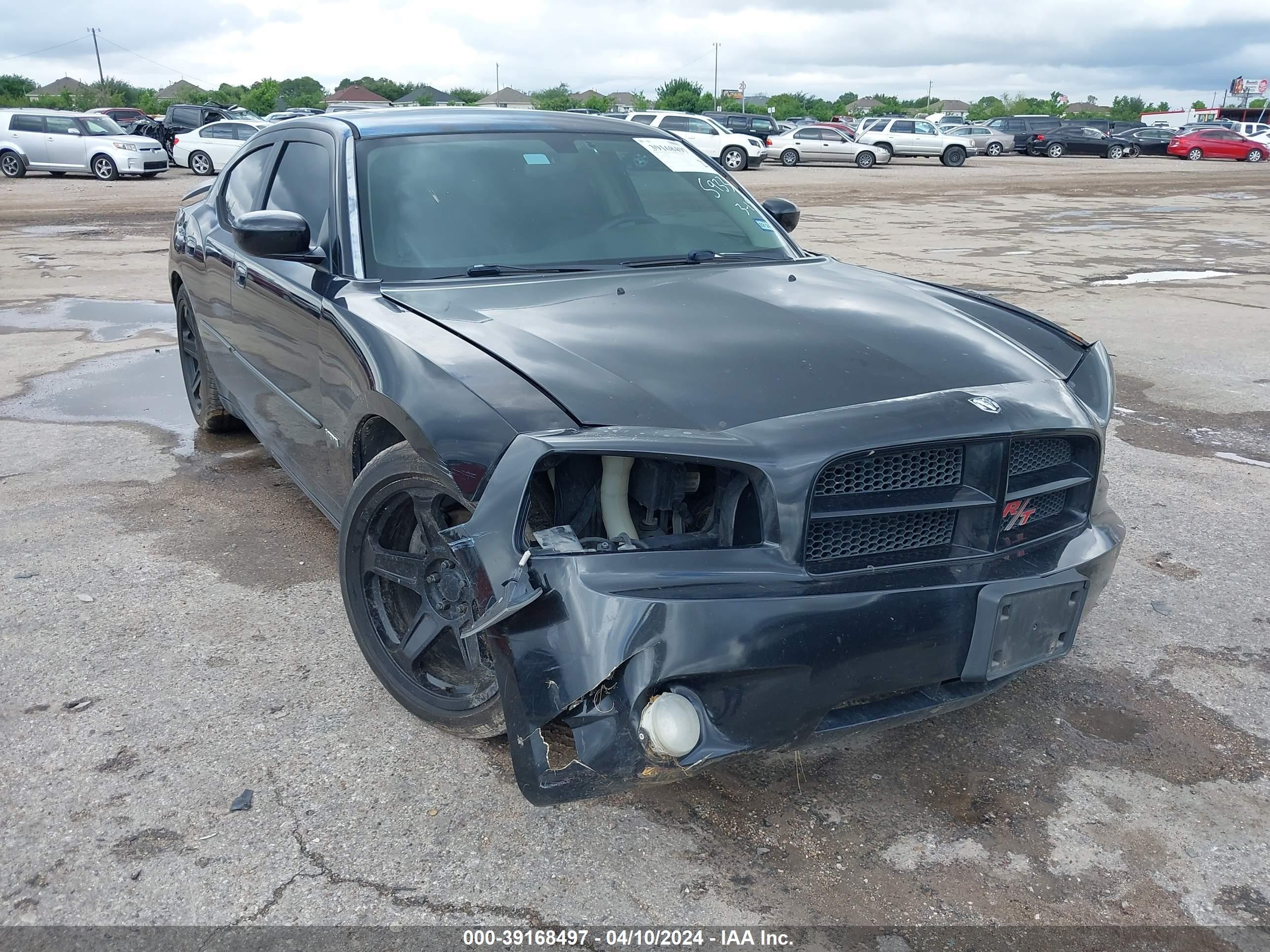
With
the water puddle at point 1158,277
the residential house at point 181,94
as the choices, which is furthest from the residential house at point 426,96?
the water puddle at point 1158,277

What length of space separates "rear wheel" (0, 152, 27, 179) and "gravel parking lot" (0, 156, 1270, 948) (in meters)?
22.7

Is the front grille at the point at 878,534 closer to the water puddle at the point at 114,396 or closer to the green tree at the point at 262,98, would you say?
the water puddle at the point at 114,396

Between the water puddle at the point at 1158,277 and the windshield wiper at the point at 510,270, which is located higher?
the windshield wiper at the point at 510,270

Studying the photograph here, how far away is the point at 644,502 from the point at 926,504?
2.07ft

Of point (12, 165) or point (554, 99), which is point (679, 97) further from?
point (12, 165)

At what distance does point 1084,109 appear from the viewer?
10906 centimetres

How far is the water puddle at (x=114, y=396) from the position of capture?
5.74 m

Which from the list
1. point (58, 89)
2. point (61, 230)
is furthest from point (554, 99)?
point (61, 230)

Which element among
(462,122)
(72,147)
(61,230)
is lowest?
(61,230)

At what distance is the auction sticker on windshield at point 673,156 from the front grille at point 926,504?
81.8 inches

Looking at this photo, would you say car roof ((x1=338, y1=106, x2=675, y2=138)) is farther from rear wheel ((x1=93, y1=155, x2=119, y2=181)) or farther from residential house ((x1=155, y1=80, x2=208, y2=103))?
residential house ((x1=155, y1=80, x2=208, y2=103))

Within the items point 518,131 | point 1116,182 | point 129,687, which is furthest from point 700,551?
point 1116,182

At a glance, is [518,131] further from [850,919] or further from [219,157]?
[219,157]

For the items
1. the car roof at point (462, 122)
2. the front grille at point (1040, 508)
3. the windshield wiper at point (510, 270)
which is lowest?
the front grille at point (1040, 508)
